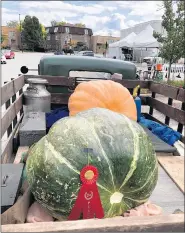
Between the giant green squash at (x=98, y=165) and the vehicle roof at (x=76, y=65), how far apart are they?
11.5 feet

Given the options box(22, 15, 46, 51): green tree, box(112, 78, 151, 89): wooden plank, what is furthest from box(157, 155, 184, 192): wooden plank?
box(22, 15, 46, 51): green tree

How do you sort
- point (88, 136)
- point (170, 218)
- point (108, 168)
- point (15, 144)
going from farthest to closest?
point (15, 144) → point (88, 136) → point (108, 168) → point (170, 218)

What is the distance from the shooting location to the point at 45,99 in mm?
4141

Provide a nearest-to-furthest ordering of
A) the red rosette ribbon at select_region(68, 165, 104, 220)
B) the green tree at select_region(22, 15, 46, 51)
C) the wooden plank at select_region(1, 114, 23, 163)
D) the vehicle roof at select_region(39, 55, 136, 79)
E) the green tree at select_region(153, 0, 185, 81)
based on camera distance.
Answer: the red rosette ribbon at select_region(68, 165, 104, 220) < the wooden plank at select_region(1, 114, 23, 163) < the vehicle roof at select_region(39, 55, 136, 79) < the green tree at select_region(153, 0, 185, 81) < the green tree at select_region(22, 15, 46, 51)

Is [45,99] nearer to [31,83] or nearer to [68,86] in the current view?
[31,83]

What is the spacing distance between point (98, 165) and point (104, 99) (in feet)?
6.28

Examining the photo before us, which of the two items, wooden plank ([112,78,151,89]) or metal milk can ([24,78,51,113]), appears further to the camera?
wooden plank ([112,78,151,89])

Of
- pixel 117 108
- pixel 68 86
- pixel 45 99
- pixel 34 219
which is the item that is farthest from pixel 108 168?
pixel 68 86

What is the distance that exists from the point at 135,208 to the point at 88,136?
494 millimetres

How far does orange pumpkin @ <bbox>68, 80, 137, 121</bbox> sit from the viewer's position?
329 centimetres

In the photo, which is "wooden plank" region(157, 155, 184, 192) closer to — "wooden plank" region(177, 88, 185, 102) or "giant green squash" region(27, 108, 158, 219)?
"giant green squash" region(27, 108, 158, 219)

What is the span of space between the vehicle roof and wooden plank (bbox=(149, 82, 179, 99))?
2.11 feet

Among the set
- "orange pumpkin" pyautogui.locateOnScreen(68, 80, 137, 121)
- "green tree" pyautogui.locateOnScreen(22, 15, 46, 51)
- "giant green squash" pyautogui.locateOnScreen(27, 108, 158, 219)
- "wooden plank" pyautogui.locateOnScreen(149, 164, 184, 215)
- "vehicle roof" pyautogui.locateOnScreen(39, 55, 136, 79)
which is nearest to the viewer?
"giant green squash" pyautogui.locateOnScreen(27, 108, 158, 219)

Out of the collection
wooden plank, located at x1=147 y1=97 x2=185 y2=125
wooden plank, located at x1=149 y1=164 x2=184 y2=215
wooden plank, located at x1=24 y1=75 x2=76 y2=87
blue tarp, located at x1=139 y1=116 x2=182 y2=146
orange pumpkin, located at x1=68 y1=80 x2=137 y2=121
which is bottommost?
wooden plank, located at x1=149 y1=164 x2=184 y2=215
